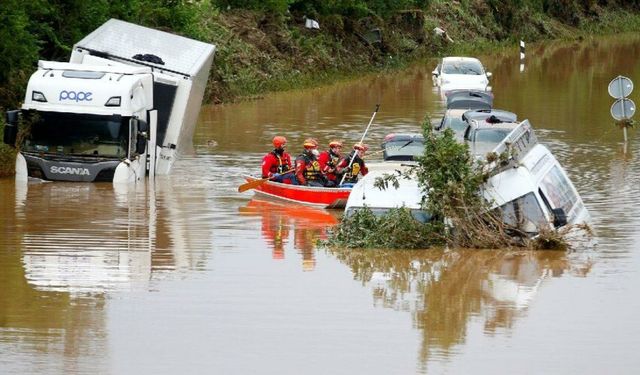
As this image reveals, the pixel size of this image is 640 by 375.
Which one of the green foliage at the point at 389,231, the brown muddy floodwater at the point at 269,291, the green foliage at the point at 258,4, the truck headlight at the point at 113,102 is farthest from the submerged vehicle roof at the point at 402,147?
the green foliage at the point at 258,4

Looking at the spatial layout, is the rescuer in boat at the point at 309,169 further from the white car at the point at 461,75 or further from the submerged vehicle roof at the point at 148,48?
the white car at the point at 461,75

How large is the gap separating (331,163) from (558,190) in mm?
5864

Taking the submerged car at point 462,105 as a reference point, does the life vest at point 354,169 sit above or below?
below

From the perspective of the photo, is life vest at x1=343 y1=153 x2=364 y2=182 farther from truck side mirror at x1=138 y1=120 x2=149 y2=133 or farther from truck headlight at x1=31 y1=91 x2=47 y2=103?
truck headlight at x1=31 y1=91 x2=47 y2=103

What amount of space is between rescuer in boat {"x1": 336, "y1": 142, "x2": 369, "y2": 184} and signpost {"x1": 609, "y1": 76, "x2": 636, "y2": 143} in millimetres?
9713

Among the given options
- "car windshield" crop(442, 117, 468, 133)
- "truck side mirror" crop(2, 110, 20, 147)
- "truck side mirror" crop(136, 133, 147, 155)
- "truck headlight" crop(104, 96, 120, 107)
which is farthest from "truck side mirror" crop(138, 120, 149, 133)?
"car windshield" crop(442, 117, 468, 133)

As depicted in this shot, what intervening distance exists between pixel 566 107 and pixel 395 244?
2638cm

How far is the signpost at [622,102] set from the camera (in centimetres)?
3575

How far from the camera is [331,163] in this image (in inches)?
1115

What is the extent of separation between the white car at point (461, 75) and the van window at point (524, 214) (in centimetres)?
2485

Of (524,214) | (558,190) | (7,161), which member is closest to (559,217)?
(524,214)

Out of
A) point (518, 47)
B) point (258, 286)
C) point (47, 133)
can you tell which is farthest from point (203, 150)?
point (518, 47)

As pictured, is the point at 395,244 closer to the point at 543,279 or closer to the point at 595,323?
the point at 543,279

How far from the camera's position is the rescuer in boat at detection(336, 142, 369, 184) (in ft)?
91.9
